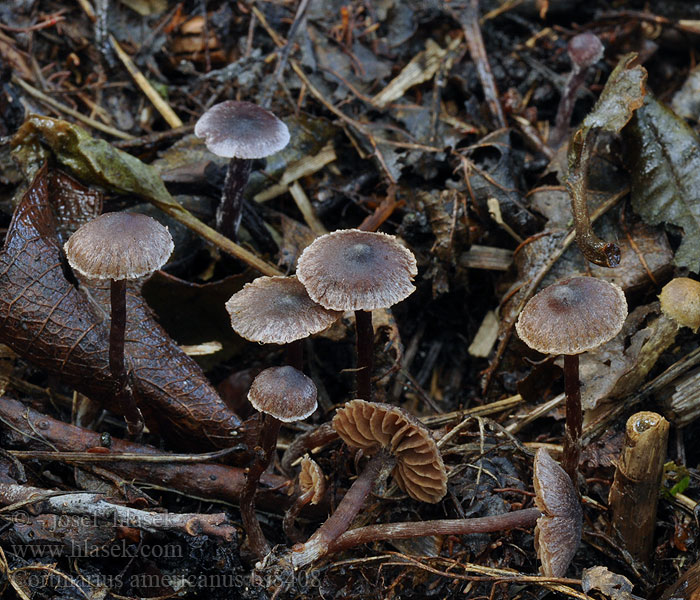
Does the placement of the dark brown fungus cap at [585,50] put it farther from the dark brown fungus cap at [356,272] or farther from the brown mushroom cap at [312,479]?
the brown mushroom cap at [312,479]

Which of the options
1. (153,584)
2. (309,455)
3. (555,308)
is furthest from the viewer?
(309,455)

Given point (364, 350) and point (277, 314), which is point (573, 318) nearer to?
point (364, 350)

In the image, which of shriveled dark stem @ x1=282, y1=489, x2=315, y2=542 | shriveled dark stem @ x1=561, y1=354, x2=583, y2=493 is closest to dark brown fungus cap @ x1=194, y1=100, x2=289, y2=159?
shriveled dark stem @ x1=282, y1=489, x2=315, y2=542

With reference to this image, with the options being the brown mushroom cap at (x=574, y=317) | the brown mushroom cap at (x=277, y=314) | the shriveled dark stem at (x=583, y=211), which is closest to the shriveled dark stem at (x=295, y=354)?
the brown mushroom cap at (x=277, y=314)

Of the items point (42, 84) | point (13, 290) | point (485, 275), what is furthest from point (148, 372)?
point (42, 84)

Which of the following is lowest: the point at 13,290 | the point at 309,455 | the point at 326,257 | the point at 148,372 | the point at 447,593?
the point at 447,593

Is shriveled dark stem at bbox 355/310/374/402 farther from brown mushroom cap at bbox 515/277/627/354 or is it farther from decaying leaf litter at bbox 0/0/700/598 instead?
brown mushroom cap at bbox 515/277/627/354

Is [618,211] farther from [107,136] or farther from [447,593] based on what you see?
[107,136]
